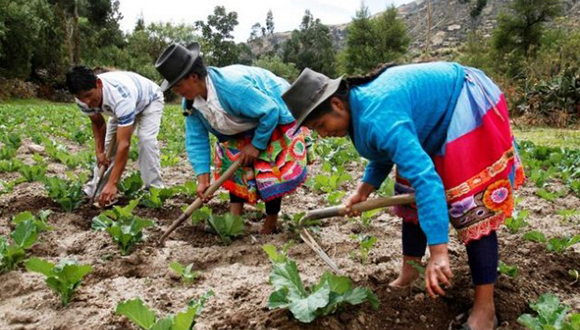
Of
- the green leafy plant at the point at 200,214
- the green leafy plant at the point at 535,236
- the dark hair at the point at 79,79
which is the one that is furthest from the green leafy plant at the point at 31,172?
the green leafy plant at the point at 535,236

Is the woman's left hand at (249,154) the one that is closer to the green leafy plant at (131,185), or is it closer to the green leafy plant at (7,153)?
the green leafy plant at (131,185)

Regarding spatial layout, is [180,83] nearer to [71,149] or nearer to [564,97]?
[71,149]

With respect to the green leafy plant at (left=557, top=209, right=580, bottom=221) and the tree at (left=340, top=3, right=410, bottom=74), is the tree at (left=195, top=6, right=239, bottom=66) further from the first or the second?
the green leafy plant at (left=557, top=209, right=580, bottom=221)

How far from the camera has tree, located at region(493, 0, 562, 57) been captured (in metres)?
27.7

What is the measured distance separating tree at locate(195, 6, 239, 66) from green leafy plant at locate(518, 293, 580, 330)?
184 ft

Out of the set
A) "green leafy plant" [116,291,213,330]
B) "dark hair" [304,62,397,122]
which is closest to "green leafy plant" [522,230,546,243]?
"dark hair" [304,62,397,122]

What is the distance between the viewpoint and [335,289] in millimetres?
2297

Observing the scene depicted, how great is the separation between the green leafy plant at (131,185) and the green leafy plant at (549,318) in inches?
140

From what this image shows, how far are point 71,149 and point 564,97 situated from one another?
1103 centimetres

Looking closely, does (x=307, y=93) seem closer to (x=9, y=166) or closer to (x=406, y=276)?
(x=406, y=276)

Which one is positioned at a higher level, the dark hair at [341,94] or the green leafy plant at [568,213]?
the dark hair at [341,94]

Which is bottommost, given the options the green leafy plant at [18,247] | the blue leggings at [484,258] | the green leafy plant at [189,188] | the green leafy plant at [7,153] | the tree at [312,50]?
the tree at [312,50]

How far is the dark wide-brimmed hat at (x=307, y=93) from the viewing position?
2170 mm

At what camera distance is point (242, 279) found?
2947 millimetres
